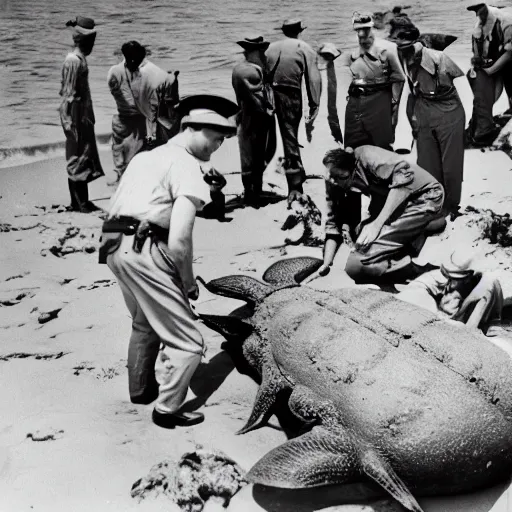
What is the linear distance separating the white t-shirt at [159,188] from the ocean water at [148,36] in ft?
13.0

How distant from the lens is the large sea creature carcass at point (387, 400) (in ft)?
9.35

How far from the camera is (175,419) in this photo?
3406 mm

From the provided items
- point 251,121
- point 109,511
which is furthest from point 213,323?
point 251,121

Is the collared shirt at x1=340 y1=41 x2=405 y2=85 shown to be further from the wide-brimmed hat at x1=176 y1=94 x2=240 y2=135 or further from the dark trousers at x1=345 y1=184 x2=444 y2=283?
the wide-brimmed hat at x1=176 y1=94 x2=240 y2=135

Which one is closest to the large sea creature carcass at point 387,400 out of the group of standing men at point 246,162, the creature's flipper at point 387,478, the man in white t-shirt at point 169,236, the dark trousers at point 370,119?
the creature's flipper at point 387,478

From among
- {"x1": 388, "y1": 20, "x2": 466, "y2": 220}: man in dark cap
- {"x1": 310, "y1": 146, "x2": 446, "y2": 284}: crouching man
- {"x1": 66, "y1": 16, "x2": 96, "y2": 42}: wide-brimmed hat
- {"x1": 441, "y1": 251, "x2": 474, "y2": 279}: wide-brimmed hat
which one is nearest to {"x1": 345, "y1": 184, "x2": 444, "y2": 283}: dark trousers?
{"x1": 310, "y1": 146, "x2": 446, "y2": 284}: crouching man

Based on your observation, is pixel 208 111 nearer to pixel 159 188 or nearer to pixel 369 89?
pixel 159 188

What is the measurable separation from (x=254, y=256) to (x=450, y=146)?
6.50 ft

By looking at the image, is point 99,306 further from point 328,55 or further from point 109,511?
point 328,55

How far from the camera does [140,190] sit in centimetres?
330

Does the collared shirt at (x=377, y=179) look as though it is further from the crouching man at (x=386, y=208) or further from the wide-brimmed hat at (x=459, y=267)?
the wide-brimmed hat at (x=459, y=267)

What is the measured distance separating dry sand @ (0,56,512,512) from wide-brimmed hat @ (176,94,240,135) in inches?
57.0

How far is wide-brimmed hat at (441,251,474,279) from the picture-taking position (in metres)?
4.01

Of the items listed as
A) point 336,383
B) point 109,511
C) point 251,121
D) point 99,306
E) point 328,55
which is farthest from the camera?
point 328,55
